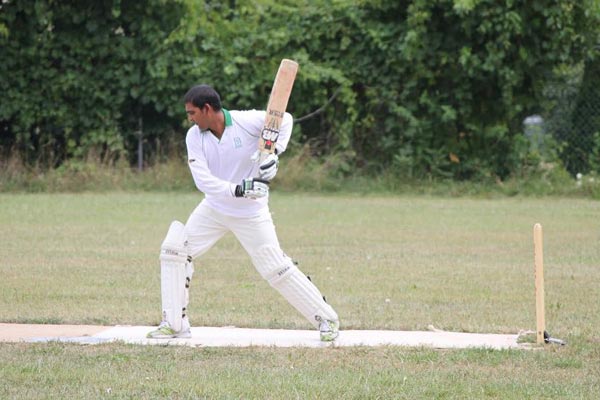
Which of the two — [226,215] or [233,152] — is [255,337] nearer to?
[226,215]

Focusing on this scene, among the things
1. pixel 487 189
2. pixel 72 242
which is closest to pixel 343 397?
pixel 72 242

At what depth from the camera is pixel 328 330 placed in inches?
294

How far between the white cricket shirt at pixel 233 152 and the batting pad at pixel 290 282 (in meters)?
0.30

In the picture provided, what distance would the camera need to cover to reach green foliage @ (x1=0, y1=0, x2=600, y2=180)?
20.5 metres

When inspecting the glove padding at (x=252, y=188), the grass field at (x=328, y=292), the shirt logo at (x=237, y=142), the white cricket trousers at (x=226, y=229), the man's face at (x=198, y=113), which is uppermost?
the man's face at (x=198, y=113)

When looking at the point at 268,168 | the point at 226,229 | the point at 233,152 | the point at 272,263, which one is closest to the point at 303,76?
the point at 226,229

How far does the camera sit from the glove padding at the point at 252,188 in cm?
710

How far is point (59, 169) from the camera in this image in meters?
20.4

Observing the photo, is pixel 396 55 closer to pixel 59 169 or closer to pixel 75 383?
pixel 59 169

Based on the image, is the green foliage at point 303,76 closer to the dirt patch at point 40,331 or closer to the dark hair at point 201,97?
the dirt patch at point 40,331

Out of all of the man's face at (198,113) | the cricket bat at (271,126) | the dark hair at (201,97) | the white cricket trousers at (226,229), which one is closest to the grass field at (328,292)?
the white cricket trousers at (226,229)

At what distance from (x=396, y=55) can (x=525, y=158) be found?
3.07m

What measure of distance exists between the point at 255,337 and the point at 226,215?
2.96 feet

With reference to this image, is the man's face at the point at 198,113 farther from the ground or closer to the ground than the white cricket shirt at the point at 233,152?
farther from the ground
